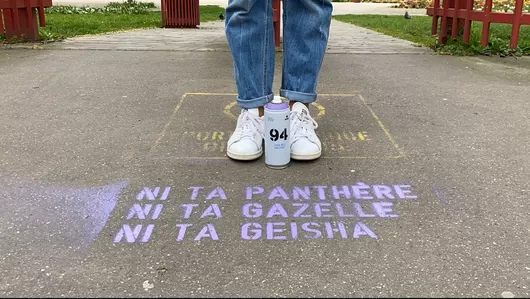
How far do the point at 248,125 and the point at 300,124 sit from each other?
26cm

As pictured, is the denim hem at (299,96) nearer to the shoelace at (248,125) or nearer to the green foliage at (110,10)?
the shoelace at (248,125)

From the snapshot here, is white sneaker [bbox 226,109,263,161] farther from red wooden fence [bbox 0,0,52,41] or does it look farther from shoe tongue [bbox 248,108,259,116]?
red wooden fence [bbox 0,0,52,41]

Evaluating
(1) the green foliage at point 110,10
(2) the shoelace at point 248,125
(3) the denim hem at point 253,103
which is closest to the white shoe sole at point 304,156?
(2) the shoelace at point 248,125

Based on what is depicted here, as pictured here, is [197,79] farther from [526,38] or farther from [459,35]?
[526,38]

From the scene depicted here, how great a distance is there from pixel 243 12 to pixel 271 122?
568mm

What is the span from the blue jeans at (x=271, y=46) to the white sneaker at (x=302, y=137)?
115mm

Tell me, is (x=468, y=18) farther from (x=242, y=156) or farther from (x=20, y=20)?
(x=20, y=20)

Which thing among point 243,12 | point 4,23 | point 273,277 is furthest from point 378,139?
point 4,23

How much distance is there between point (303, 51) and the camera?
2586 mm

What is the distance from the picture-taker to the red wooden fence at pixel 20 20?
581cm

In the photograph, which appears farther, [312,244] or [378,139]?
[378,139]

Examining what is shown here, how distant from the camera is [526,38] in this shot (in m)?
6.91

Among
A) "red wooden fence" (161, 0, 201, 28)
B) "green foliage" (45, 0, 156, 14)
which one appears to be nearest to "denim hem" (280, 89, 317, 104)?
"red wooden fence" (161, 0, 201, 28)

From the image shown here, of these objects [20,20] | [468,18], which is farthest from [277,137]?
[20,20]
